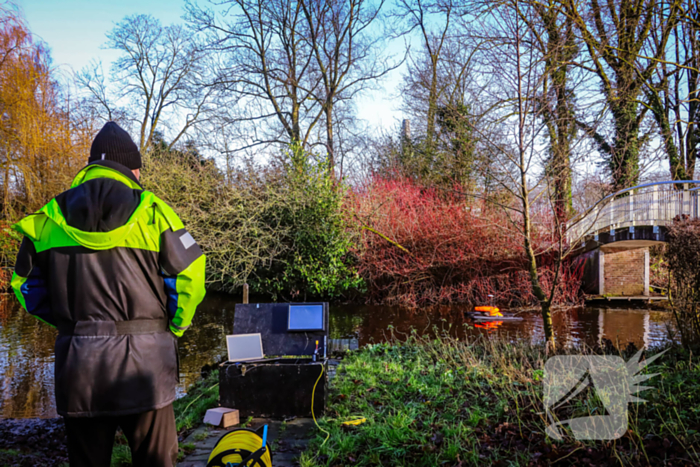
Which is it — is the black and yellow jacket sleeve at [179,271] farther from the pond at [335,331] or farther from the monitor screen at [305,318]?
the pond at [335,331]

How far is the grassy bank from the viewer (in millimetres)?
3159

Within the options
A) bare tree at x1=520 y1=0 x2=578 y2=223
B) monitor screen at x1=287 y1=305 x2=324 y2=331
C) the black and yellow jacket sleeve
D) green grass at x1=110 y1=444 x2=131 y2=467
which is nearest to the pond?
bare tree at x1=520 y1=0 x2=578 y2=223

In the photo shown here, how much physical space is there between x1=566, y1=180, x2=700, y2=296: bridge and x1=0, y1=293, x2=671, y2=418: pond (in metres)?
2.78

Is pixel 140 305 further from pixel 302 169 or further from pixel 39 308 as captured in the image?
pixel 302 169

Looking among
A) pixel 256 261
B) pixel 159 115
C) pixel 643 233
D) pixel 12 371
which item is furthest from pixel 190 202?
pixel 643 233

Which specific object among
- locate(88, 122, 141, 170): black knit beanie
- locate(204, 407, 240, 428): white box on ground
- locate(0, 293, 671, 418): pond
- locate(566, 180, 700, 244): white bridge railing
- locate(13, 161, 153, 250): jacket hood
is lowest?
locate(0, 293, 671, 418): pond

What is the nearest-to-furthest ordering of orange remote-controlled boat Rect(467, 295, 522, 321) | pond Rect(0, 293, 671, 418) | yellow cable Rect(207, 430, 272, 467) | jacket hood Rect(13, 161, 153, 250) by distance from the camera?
jacket hood Rect(13, 161, 153, 250) → yellow cable Rect(207, 430, 272, 467) → pond Rect(0, 293, 671, 418) → orange remote-controlled boat Rect(467, 295, 522, 321)

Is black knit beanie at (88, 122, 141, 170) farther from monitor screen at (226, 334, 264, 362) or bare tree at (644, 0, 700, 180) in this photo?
bare tree at (644, 0, 700, 180)

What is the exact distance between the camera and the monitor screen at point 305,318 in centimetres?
504

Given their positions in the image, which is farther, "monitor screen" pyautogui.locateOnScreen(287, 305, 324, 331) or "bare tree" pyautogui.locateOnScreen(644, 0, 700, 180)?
"bare tree" pyautogui.locateOnScreen(644, 0, 700, 180)

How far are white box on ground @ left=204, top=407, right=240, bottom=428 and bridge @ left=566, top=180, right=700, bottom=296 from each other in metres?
13.7

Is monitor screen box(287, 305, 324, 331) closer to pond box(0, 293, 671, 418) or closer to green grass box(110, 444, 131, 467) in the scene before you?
green grass box(110, 444, 131, 467)

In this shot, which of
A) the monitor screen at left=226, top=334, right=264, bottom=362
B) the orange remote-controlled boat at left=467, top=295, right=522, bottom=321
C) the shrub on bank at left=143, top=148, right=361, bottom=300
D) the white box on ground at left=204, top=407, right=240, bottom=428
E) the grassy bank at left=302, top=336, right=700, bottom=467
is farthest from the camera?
the orange remote-controlled boat at left=467, top=295, right=522, bottom=321

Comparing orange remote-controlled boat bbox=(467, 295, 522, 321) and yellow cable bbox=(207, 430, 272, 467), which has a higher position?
yellow cable bbox=(207, 430, 272, 467)
